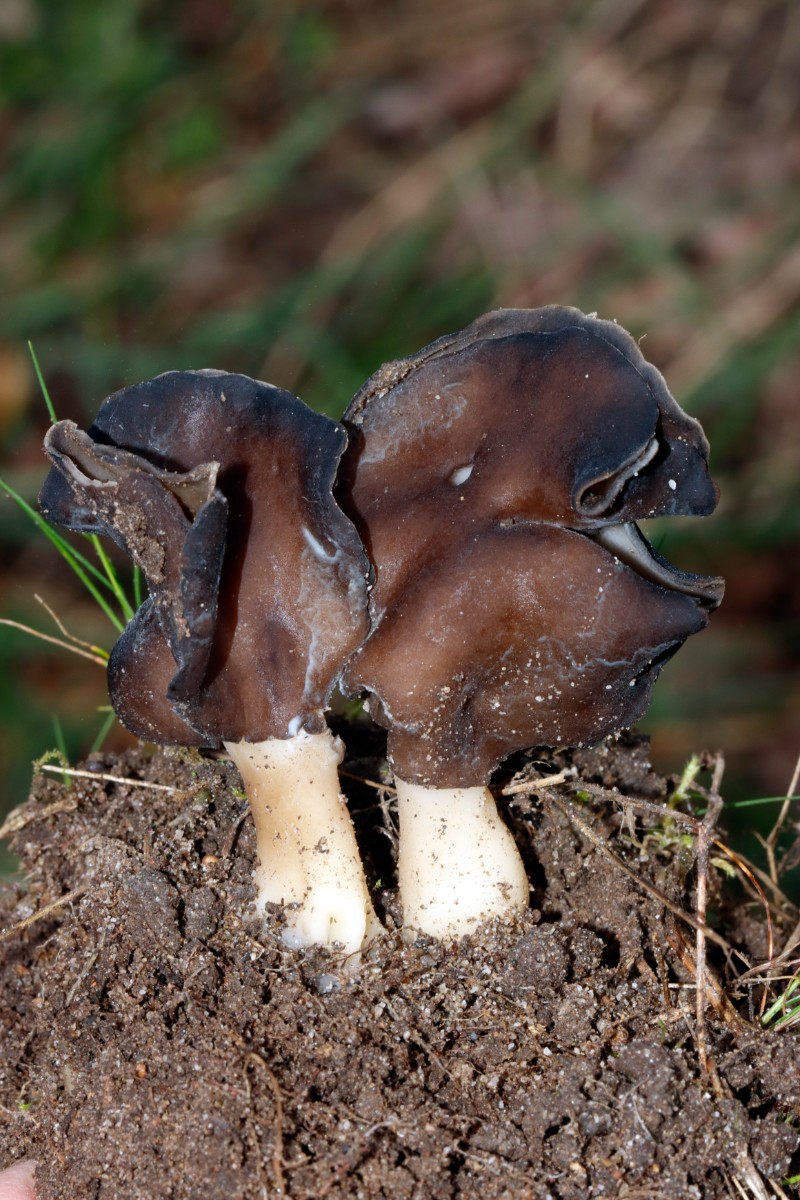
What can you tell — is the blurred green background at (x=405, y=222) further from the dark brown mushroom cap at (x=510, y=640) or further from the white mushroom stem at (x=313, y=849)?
the dark brown mushroom cap at (x=510, y=640)

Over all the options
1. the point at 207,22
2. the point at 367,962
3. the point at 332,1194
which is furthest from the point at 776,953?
the point at 207,22

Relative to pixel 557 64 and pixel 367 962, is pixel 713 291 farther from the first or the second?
pixel 367 962

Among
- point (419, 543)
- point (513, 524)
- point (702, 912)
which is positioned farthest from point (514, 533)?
point (702, 912)

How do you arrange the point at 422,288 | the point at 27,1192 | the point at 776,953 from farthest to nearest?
1. the point at 422,288
2. the point at 776,953
3. the point at 27,1192

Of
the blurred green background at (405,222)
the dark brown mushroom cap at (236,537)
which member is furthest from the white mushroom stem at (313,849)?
the blurred green background at (405,222)

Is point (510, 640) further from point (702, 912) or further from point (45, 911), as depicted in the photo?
point (45, 911)

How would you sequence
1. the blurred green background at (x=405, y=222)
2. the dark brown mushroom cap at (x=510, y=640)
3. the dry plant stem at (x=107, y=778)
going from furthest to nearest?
the blurred green background at (x=405, y=222) < the dry plant stem at (x=107, y=778) < the dark brown mushroom cap at (x=510, y=640)
